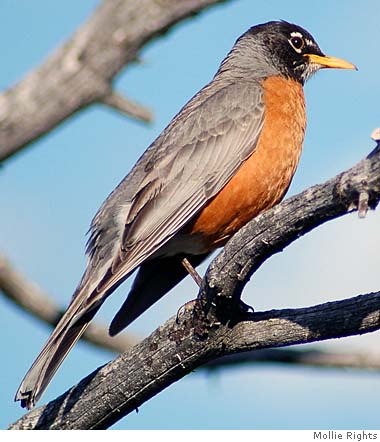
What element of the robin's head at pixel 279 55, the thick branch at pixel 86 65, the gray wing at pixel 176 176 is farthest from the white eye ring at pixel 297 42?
the thick branch at pixel 86 65

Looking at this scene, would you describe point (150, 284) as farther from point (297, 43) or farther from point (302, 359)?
point (297, 43)

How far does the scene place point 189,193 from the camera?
20.6 feet

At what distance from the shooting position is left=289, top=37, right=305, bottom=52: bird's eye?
8.10 meters

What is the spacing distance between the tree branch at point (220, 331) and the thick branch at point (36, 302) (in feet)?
3.52

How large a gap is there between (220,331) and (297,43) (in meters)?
3.80

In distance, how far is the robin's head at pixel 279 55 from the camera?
7809mm

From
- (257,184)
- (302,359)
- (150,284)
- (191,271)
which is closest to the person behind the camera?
(257,184)

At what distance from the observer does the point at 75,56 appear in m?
4.57

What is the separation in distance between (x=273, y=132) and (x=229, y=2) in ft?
5.96

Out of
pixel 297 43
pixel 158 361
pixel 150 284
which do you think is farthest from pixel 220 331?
pixel 297 43
